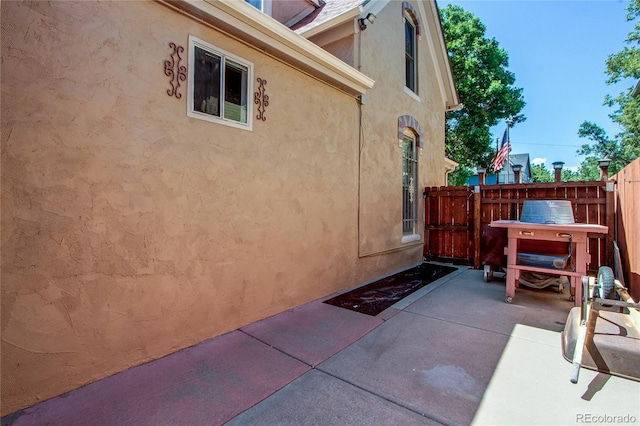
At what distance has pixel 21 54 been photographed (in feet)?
7.12

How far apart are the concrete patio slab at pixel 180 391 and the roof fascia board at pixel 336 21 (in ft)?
19.1

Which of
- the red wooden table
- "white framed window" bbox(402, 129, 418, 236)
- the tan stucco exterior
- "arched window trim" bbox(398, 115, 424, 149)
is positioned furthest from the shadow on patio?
"arched window trim" bbox(398, 115, 424, 149)

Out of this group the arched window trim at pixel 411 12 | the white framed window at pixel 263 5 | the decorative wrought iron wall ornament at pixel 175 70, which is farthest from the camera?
the arched window trim at pixel 411 12

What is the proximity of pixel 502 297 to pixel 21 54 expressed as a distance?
6.52 meters

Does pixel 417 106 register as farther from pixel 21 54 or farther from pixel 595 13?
pixel 595 13

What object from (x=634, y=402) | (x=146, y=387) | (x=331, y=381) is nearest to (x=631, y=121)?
(x=634, y=402)

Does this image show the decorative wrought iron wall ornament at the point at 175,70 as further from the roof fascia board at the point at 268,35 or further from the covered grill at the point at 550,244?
the covered grill at the point at 550,244

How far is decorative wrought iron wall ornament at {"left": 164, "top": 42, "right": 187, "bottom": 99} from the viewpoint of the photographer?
2988 mm

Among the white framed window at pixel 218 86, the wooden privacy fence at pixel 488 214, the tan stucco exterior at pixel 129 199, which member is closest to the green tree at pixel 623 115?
the wooden privacy fence at pixel 488 214

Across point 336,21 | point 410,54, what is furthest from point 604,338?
point 410,54

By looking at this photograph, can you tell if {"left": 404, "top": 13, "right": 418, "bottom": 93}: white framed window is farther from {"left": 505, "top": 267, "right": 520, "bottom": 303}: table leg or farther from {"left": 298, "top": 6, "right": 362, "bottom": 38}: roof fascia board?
{"left": 505, "top": 267, "right": 520, "bottom": 303}: table leg

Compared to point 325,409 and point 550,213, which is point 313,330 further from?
point 550,213

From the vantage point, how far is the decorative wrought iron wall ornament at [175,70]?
2988 mm

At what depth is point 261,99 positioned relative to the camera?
12.8 ft
